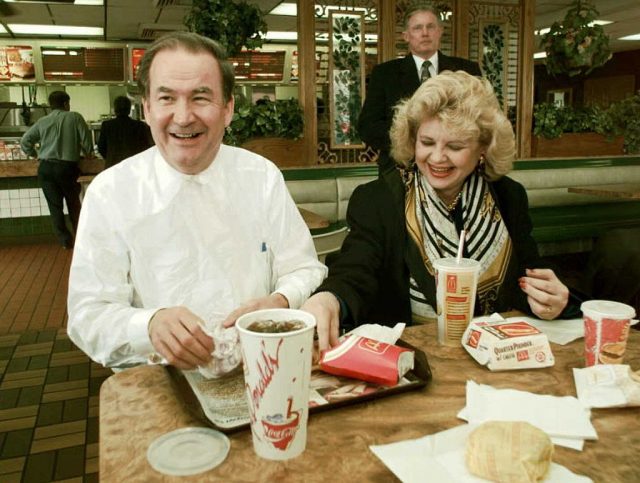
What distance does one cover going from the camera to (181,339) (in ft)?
3.75

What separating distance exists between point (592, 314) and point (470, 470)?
54cm

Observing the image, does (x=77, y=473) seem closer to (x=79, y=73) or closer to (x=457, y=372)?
(x=457, y=372)

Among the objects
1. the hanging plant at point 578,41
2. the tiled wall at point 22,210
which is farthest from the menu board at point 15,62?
the hanging plant at point 578,41

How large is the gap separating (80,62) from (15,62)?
98cm

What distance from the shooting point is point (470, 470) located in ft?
2.77

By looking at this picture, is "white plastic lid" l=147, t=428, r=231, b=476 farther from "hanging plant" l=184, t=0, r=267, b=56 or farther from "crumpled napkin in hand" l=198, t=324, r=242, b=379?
"hanging plant" l=184, t=0, r=267, b=56

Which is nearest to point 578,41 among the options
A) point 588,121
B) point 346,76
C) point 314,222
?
point 588,121

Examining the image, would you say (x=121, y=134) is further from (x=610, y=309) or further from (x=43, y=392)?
(x=610, y=309)

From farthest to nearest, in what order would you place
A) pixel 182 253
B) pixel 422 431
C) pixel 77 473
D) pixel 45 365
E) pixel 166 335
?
pixel 45 365 < pixel 77 473 < pixel 182 253 < pixel 166 335 < pixel 422 431

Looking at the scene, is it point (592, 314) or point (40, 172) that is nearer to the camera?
point (592, 314)

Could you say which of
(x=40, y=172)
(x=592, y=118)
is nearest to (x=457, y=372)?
(x=592, y=118)

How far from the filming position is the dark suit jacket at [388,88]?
162 inches

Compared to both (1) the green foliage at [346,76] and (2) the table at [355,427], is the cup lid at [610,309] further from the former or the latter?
(1) the green foliage at [346,76]

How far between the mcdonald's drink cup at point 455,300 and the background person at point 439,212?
0.42m
